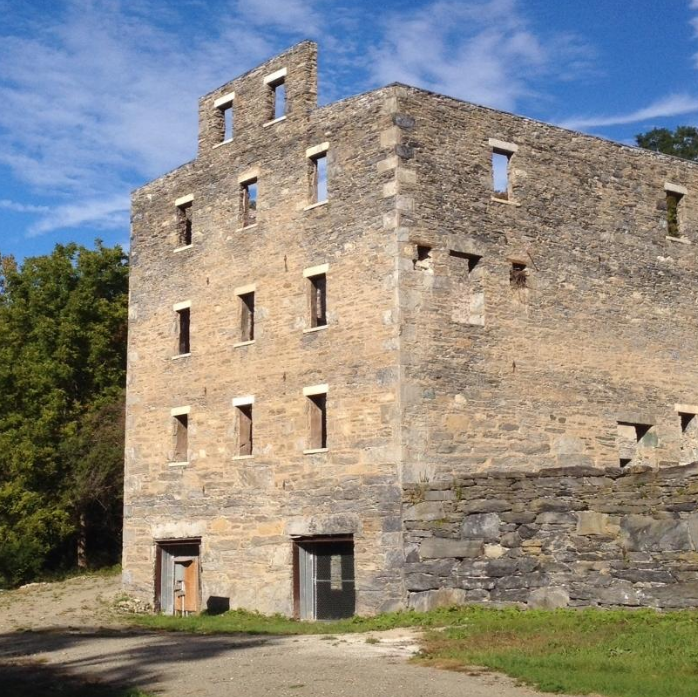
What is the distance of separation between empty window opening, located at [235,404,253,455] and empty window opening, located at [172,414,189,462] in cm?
192

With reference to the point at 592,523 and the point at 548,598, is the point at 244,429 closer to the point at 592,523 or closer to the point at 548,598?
the point at 548,598

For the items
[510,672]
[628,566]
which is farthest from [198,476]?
[510,672]

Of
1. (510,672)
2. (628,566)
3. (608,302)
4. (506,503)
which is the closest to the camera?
(510,672)

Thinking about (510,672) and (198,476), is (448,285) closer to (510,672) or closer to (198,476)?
(198,476)

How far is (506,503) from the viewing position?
18734mm

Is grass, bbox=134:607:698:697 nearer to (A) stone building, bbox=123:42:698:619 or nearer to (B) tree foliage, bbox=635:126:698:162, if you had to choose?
(A) stone building, bbox=123:42:698:619

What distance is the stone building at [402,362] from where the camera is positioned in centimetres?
1922

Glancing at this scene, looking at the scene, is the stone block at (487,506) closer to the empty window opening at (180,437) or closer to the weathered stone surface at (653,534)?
the weathered stone surface at (653,534)

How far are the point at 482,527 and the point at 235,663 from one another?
5.80 m

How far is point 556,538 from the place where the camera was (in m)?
18.2

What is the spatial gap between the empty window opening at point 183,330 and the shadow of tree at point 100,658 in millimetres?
7163

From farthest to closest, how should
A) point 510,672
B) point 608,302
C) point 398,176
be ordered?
point 608,302 → point 398,176 → point 510,672

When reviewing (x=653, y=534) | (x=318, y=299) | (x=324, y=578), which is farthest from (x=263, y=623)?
(x=653, y=534)

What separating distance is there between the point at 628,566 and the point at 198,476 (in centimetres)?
1038
